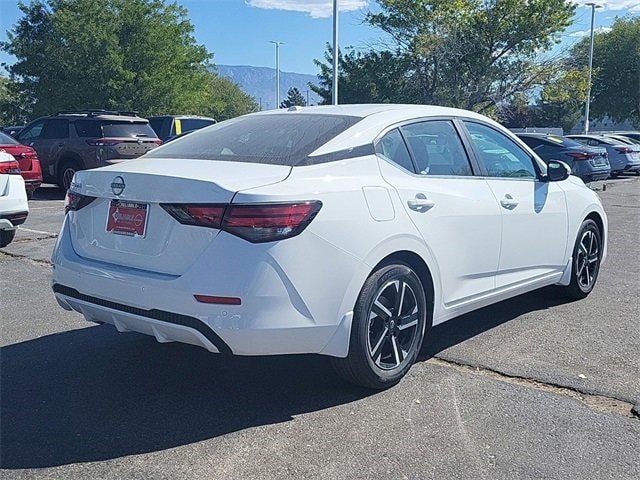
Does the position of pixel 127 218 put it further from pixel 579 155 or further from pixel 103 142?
pixel 579 155

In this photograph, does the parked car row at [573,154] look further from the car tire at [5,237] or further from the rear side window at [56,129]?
the car tire at [5,237]

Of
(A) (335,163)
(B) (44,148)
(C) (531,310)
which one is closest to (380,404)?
(A) (335,163)

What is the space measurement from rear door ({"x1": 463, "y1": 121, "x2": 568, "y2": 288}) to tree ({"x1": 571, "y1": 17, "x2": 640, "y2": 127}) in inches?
1766

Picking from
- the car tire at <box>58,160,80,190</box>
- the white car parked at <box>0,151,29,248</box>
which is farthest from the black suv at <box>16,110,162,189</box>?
the white car parked at <box>0,151,29,248</box>

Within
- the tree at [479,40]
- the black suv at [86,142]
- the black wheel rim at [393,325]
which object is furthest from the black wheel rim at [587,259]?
the tree at [479,40]

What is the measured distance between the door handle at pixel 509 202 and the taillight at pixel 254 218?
6.17ft

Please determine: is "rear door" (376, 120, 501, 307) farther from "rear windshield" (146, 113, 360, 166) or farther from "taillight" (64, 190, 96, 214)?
"taillight" (64, 190, 96, 214)

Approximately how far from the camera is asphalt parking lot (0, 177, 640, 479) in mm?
3086

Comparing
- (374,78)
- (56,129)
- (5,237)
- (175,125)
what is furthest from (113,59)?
(5,237)

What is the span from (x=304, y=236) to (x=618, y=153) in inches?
887

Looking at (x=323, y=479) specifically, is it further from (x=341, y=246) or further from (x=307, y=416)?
(x=341, y=246)

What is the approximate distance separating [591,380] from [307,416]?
5.72ft

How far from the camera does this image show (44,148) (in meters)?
15.1

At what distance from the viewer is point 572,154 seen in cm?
1869
